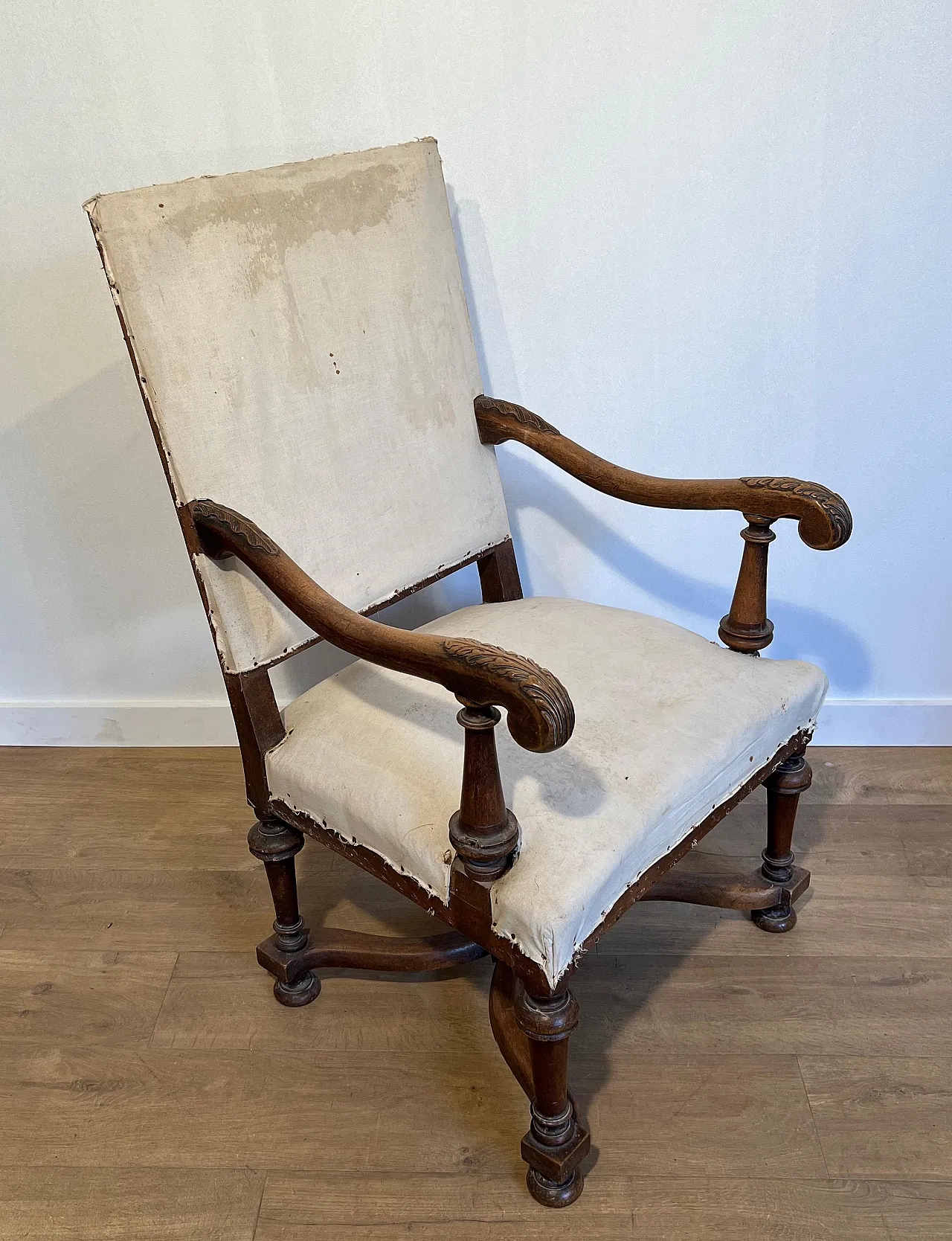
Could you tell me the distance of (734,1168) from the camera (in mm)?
1202

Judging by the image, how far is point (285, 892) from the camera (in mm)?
1369

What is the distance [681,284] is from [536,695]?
0.91 meters

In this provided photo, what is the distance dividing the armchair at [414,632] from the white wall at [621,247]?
25 centimetres

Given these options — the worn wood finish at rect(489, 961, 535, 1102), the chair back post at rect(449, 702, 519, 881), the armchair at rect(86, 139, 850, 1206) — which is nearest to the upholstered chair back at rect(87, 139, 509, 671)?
the armchair at rect(86, 139, 850, 1206)

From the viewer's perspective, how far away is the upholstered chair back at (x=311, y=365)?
1.08 m

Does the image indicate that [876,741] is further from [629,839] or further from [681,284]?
[629,839]

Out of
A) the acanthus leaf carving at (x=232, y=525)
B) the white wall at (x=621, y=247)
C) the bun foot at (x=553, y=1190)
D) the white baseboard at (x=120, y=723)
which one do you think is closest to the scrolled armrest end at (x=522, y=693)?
the acanthus leaf carving at (x=232, y=525)

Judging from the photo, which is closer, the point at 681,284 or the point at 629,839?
the point at 629,839

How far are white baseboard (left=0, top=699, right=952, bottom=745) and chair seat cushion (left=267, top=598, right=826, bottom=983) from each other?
2.10 feet

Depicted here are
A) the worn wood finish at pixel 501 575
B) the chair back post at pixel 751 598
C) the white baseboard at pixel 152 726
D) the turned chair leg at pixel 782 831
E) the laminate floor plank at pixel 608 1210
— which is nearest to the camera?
the laminate floor plank at pixel 608 1210

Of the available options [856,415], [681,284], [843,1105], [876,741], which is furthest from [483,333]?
[843,1105]

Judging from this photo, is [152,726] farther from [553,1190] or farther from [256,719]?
[553,1190]

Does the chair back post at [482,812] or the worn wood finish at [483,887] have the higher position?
the chair back post at [482,812]

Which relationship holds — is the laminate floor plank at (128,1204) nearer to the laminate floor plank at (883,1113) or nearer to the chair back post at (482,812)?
the chair back post at (482,812)
